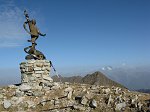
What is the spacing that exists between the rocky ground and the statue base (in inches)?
24.7

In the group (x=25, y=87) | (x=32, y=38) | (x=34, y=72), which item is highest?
(x=32, y=38)

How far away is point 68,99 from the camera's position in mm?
20797

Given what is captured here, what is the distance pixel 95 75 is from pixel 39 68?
2834 cm

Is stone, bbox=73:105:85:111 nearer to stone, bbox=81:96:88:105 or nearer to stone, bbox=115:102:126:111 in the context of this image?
stone, bbox=81:96:88:105

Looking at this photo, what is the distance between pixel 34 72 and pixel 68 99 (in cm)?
417

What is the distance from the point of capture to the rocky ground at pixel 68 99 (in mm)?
19195

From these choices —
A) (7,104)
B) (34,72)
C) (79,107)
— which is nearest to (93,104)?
(79,107)

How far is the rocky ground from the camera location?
756 inches

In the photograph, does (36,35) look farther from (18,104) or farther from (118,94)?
(118,94)

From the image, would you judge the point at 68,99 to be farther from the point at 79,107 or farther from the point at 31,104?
the point at 31,104

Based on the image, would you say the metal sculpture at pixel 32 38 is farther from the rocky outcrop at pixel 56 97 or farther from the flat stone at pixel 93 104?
the flat stone at pixel 93 104

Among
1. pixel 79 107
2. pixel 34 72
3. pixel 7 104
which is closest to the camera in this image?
pixel 79 107

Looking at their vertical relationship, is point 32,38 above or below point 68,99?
above

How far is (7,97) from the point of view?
2156cm
